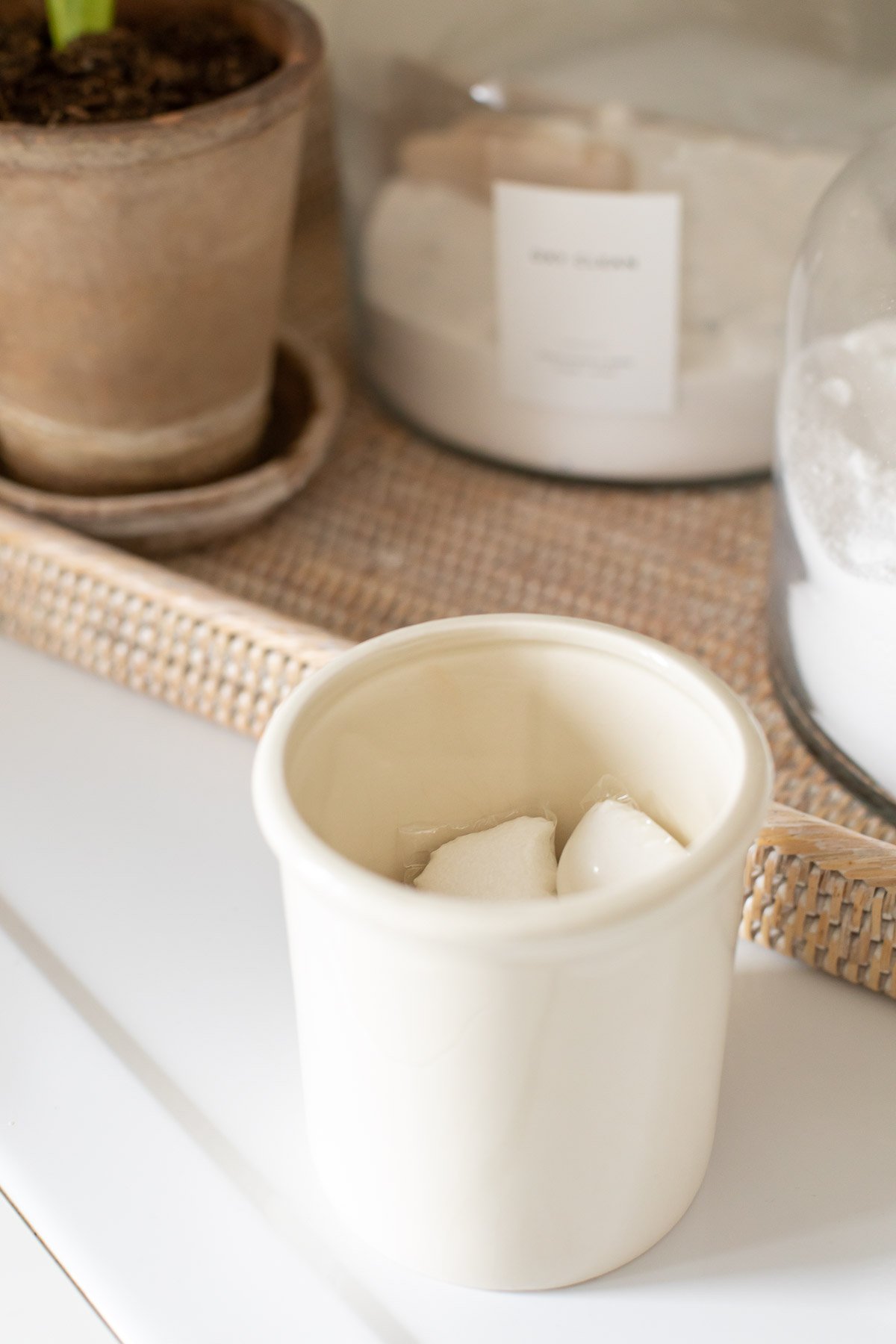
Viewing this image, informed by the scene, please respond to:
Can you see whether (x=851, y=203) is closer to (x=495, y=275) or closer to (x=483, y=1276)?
(x=495, y=275)

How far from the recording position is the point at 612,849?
11.3 inches

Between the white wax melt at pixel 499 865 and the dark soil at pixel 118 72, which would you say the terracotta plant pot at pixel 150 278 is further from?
the white wax melt at pixel 499 865

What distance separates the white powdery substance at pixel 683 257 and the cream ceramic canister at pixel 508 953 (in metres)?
0.23

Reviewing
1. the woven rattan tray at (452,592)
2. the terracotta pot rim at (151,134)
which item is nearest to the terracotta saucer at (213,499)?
the woven rattan tray at (452,592)

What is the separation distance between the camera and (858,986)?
0.36 metres

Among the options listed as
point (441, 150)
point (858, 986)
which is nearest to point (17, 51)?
point (441, 150)

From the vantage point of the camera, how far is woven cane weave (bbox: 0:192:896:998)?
350 mm

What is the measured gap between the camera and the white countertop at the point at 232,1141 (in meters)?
0.29

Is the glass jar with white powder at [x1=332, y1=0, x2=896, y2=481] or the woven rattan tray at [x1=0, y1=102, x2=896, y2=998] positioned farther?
the glass jar with white powder at [x1=332, y1=0, x2=896, y2=481]

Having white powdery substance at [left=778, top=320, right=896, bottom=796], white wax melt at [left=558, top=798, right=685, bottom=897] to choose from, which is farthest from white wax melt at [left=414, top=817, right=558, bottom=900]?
white powdery substance at [left=778, top=320, right=896, bottom=796]

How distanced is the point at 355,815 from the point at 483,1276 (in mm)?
95

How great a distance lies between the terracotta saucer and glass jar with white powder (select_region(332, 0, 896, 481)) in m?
0.04

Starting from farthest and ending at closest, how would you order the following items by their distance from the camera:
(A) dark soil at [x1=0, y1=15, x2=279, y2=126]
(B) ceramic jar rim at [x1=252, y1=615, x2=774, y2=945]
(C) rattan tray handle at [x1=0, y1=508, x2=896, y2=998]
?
(A) dark soil at [x1=0, y1=15, x2=279, y2=126] < (C) rattan tray handle at [x1=0, y1=508, x2=896, y2=998] < (B) ceramic jar rim at [x1=252, y1=615, x2=774, y2=945]

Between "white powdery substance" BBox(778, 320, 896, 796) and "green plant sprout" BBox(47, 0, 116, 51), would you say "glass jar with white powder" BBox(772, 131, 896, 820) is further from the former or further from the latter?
"green plant sprout" BBox(47, 0, 116, 51)
